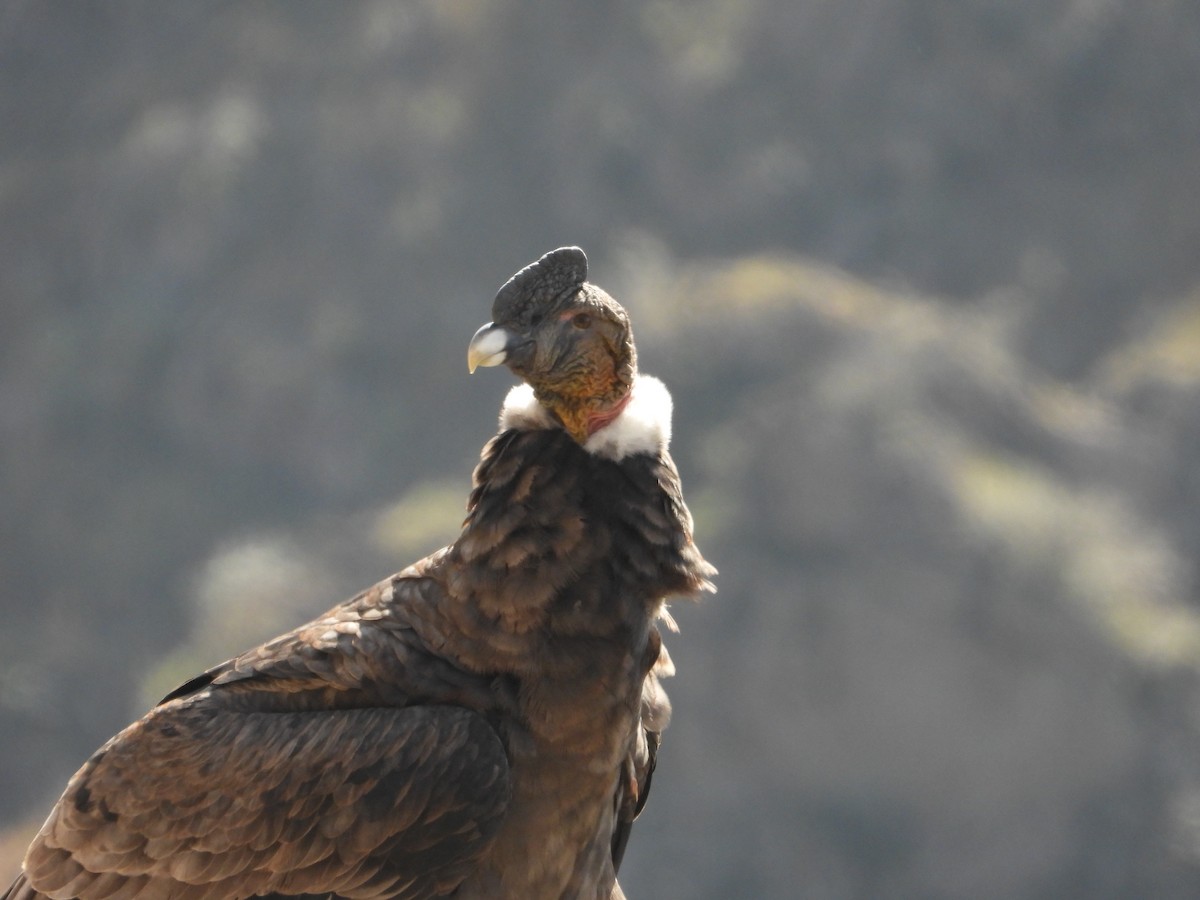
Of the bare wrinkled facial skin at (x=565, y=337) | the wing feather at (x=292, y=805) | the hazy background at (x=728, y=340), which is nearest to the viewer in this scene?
the wing feather at (x=292, y=805)

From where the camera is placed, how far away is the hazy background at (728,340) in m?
15.9

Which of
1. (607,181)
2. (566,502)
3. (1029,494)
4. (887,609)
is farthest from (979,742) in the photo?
(566,502)

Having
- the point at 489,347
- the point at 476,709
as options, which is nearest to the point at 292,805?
the point at 476,709

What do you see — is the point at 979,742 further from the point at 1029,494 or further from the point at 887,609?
the point at 1029,494

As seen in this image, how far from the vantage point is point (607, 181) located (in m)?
20.5

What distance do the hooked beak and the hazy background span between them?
40.0 feet

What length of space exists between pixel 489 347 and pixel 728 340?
45.1 feet

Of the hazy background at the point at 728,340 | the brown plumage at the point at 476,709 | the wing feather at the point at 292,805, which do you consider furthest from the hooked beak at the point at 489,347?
the hazy background at the point at 728,340

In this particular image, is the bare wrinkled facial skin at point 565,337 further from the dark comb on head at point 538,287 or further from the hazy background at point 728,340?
the hazy background at point 728,340

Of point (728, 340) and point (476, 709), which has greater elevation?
point (728, 340)

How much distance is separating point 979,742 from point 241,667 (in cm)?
1283

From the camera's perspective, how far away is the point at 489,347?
3.97 meters

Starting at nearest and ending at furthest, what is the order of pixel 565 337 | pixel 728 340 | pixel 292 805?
pixel 292 805 < pixel 565 337 < pixel 728 340

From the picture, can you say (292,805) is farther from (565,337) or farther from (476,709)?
(565,337)
